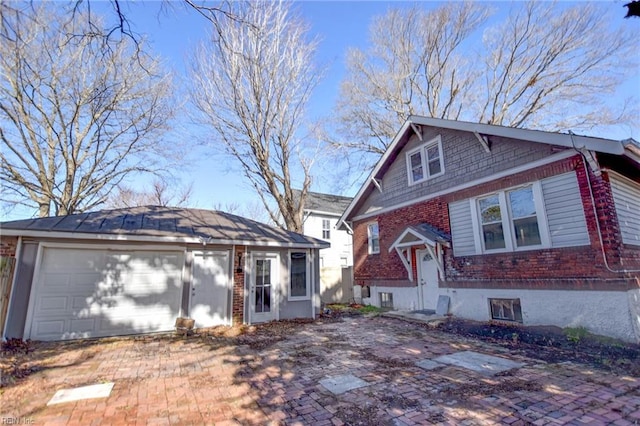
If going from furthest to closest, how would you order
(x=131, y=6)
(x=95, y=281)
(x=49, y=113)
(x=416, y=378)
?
(x=49, y=113), (x=95, y=281), (x=416, y=378), (x=131, y=6)

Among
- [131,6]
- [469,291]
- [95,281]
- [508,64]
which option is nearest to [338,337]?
[469,291]

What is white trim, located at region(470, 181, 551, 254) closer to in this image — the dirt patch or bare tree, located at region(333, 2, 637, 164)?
the dirt patch

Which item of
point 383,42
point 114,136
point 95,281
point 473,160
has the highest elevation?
point 383,42

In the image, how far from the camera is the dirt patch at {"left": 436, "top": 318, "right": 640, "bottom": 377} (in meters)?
4.79

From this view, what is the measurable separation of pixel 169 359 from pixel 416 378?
414 cm

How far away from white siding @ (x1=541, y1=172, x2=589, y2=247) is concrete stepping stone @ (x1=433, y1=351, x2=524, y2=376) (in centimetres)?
339

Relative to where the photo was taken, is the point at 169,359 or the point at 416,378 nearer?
the point at 416,378

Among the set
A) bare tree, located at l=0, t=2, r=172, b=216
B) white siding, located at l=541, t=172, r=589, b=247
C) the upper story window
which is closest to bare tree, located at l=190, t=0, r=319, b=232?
bare tree, located at l=0, t=2, r=172, b=216

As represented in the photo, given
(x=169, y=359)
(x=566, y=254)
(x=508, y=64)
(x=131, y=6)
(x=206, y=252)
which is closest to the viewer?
(x=131, y=6)

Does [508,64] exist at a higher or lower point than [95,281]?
higher

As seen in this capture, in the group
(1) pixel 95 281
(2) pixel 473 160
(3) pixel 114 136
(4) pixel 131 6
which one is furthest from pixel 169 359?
(3) pixel 114 136

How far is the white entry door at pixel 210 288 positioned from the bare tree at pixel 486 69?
38.5 ft

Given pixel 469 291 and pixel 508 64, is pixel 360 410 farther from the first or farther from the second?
pixel 508 64

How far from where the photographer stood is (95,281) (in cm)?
721
